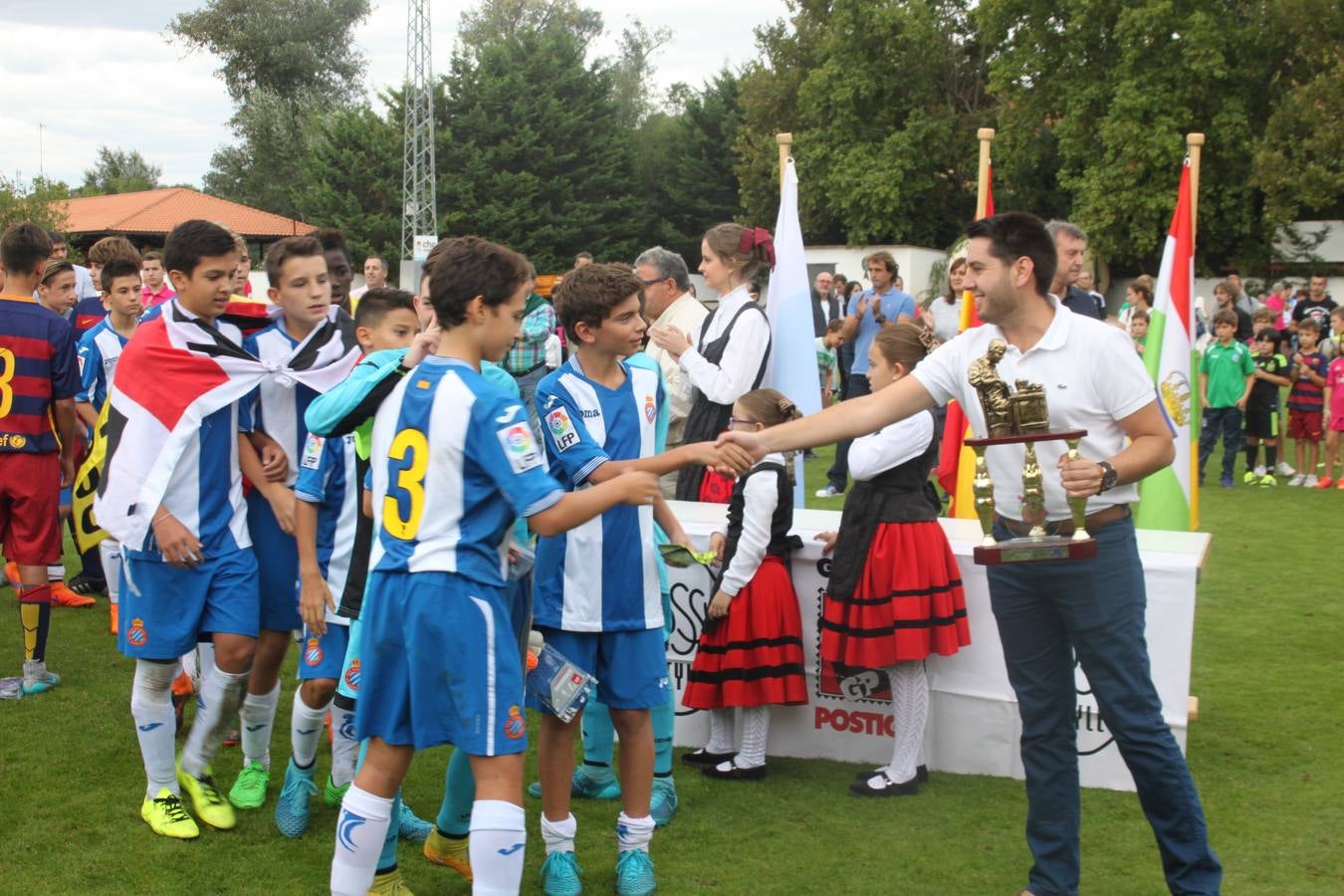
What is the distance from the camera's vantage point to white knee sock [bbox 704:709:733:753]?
17.9 ft

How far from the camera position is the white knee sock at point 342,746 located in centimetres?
450

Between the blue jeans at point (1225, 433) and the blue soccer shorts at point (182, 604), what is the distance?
1155cm

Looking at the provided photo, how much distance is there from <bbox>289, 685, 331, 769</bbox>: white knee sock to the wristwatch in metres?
2.79

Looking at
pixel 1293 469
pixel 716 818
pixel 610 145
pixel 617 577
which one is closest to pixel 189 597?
pixel 617 577

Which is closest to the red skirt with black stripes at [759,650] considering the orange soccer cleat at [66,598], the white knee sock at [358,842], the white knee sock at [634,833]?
the white knee sock at [634,833]

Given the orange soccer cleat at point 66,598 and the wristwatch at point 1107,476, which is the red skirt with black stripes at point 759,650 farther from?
the orange soccer cleat at point 66,598

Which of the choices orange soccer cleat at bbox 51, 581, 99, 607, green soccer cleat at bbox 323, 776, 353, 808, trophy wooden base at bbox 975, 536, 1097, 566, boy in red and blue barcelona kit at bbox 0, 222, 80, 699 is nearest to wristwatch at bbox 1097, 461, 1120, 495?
trophy wooden base at bbox 975, 536, 1097, 566

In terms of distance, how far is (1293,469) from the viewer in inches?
569

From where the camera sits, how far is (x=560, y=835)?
4133 millimetres

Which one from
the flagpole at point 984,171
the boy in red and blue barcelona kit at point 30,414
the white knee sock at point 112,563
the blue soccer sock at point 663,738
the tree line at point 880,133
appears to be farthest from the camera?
the tree line at point 880,133

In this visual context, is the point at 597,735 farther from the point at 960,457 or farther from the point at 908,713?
the point at 960,457

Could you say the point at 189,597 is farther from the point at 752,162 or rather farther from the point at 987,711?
the point at 752,162

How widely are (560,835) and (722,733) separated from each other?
1.46 meters

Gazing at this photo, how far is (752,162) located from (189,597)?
45.1m
